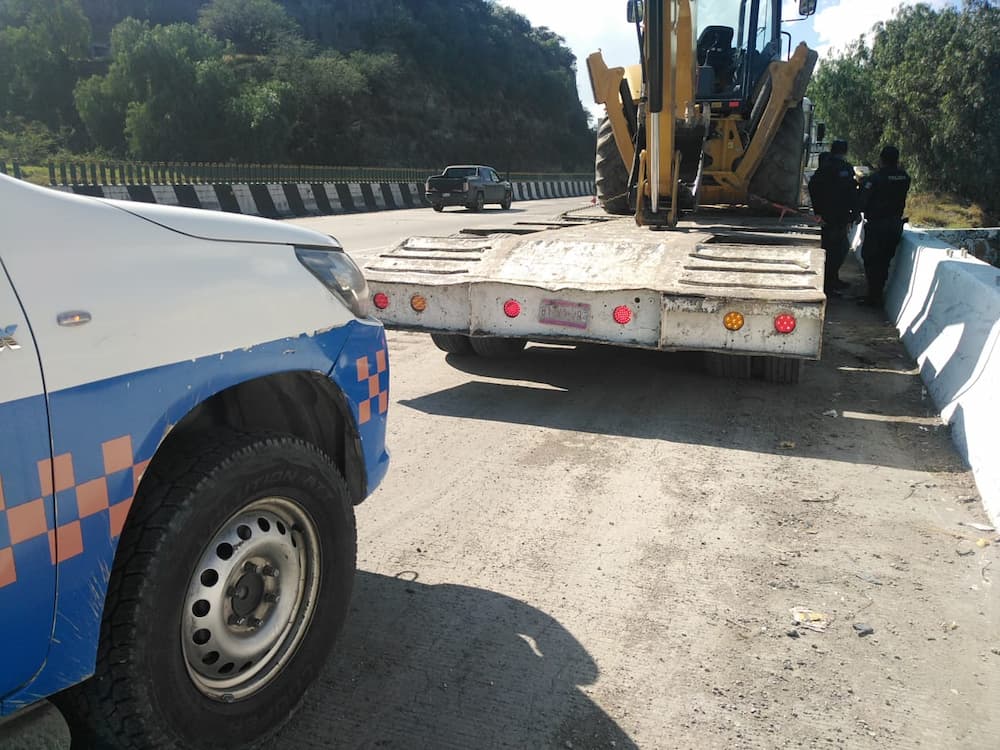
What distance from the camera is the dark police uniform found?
385 inches

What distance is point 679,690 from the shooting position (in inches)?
107

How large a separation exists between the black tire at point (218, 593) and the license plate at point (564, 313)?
3282mm

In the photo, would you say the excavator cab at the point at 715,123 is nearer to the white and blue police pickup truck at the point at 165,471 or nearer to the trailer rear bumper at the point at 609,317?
the trailer rear bumper at the point at 609,317

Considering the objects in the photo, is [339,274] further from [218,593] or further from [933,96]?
[933,96]

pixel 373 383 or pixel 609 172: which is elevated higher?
pixel 609 172

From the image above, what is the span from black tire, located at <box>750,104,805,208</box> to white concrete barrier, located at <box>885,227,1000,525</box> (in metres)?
1.57

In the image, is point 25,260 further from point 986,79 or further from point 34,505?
point 986,79

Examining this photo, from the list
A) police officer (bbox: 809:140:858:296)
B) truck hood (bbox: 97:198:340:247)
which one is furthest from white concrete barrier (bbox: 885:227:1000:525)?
truck hood (bbox: 97:198:340:247)

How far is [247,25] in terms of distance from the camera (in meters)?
62.3

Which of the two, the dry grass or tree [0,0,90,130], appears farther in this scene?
tree [0,0,90,130]

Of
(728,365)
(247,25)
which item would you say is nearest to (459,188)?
(728,365)

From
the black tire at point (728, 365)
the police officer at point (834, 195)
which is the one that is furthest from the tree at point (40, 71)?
the black tire at point (728, 365)

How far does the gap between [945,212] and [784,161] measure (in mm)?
21629

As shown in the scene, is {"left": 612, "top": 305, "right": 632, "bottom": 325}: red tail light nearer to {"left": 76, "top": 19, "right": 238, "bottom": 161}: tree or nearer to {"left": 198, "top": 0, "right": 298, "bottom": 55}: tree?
{"left": 76, "top": 19, "right": 238, "bottom": 161}: tree
